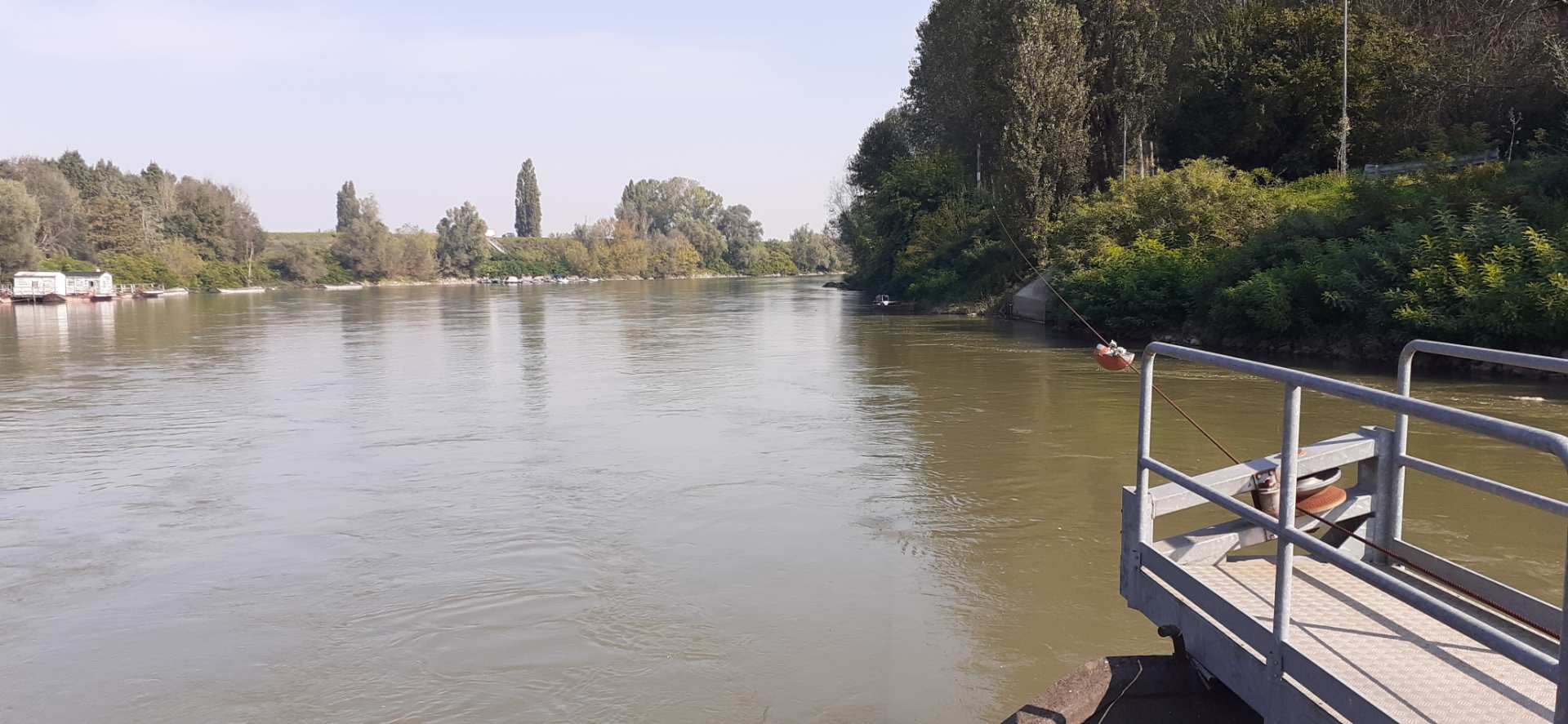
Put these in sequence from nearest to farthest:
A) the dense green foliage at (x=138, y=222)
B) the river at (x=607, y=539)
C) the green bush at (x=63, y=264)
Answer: the river at (x=607, y=539), the green bush at (x=63, y=264), the dense green foliage at (x=138, y=222)

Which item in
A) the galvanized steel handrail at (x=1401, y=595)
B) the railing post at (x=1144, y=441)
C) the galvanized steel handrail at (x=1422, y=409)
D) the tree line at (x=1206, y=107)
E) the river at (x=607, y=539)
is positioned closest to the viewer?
the galvanized steel handrail at (x=1422, y=409)

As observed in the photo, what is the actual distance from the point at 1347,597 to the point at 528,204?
6485 inches

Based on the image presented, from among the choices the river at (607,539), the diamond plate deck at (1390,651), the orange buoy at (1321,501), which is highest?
the orange buoy at (1321,501)

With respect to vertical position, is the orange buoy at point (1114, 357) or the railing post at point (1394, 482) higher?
the orange buoy at point (1114, 357)

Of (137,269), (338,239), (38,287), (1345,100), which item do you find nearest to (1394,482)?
(1345,100)

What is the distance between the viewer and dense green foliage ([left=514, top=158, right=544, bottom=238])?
16075cm

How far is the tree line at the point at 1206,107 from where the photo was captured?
28.9m

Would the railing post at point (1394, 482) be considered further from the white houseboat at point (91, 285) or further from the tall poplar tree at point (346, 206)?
the tall poplar tree at point (346, 206)

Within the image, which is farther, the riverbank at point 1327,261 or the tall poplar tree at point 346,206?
the tall poplar tree at point 346,206

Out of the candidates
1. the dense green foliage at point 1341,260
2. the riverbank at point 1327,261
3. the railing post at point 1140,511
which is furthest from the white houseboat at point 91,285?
the railing post at point 1140,511

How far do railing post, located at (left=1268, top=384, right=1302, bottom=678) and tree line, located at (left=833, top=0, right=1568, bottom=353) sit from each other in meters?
22.8

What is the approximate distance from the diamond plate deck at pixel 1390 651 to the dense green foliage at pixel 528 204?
532 feet

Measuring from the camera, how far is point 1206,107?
38531 millimetres

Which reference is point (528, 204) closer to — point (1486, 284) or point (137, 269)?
point (137, 269)
